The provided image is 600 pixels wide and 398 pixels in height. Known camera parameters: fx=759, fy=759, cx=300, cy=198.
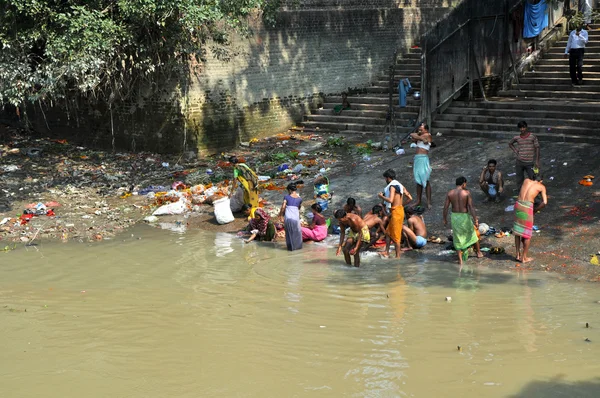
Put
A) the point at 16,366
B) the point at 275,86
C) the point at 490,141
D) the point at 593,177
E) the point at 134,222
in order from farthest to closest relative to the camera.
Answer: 1. the point at 275,86
2. the point at 490,141
3. the point at 134,222
4. the point at 593,177
5. the point at 16,366

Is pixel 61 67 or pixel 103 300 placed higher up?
pixel 61 67

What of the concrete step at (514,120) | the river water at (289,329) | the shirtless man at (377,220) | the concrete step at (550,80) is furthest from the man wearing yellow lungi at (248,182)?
the concrete step at (550,80)

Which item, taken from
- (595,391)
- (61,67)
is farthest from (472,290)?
(61,67)

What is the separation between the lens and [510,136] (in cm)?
1537

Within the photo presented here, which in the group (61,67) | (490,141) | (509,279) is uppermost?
(61,67)

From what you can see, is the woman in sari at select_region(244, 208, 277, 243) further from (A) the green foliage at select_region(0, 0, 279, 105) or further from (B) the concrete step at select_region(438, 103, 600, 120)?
(B) the concrete step at select_region(438, 103, 600, 120)

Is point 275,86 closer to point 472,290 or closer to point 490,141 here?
point 490,141

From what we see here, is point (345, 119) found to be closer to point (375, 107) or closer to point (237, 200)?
point (375, 107)

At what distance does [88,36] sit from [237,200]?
388 cm

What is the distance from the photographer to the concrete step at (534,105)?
50.3ft

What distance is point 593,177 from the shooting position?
12.8 metres

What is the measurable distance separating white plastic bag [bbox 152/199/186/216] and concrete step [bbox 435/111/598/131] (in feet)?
20.2

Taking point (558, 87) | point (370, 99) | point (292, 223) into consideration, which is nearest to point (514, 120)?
point (558, 87)

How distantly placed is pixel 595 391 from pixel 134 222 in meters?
9.08
